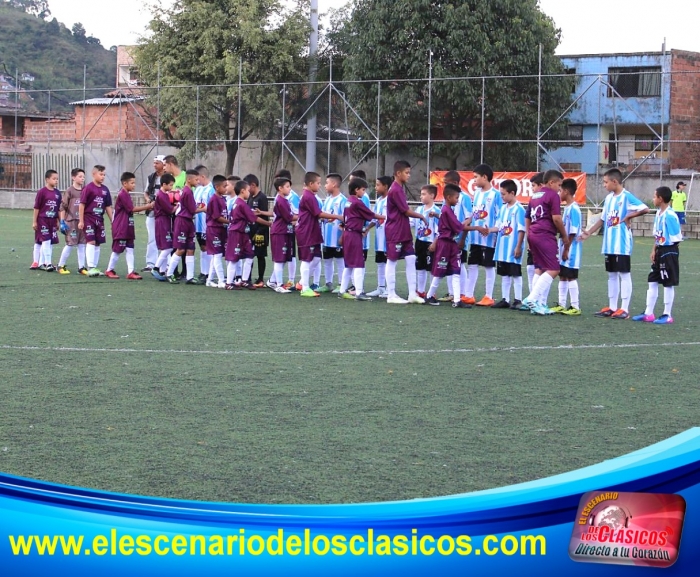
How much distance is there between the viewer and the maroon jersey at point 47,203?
50.5ft

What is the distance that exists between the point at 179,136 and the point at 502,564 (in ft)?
112

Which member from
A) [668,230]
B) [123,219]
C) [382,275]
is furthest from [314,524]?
[123,219]

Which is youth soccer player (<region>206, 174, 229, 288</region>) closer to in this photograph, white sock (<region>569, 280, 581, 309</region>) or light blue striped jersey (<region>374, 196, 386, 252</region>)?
light blue striped jersey (<region>374, 196, 386, 252</region>)

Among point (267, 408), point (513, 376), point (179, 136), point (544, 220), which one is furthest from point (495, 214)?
point (179, 136)

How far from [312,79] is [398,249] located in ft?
77.9

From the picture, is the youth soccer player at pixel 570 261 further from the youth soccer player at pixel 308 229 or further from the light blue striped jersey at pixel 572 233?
the youth soccer player at pixel 308 229

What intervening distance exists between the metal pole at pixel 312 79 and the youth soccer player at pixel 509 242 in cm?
1895

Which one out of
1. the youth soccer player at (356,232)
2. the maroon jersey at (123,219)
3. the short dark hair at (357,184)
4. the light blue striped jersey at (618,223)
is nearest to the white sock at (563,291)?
the light blue striped jersey at (618,223)

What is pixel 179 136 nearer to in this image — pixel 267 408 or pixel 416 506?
pixel 267 408

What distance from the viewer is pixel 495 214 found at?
12.7 metres

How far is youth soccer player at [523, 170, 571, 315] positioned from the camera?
11109 mm

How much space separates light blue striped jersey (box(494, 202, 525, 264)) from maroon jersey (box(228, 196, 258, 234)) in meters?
3.30

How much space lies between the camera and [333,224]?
1405 centimetres

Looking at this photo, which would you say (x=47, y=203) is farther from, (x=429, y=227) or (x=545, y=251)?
(x=545, y=251)
